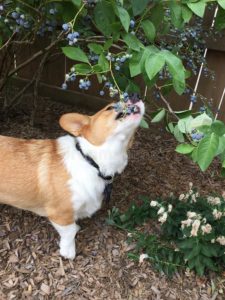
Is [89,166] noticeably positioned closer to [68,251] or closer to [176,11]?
[68,251]

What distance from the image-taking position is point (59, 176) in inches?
94.7

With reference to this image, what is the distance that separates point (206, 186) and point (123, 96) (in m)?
2.03

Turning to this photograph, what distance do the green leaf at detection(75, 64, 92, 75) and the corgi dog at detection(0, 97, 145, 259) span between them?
501 mm

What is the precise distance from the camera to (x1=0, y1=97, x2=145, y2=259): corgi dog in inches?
90.2

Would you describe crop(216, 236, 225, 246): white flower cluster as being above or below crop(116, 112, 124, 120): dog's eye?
below

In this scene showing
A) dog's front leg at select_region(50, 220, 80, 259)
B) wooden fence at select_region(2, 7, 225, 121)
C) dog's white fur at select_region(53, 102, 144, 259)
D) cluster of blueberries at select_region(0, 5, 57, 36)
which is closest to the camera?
cluster of blueberries at select_region(0, 5, 57, 36)

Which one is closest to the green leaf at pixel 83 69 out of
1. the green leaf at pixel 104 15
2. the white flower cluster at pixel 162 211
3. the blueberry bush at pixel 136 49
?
the blueberry bush at pixel 136 49

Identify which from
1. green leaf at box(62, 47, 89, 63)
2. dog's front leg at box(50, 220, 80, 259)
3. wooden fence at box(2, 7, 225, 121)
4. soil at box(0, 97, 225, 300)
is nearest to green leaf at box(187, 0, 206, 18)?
green leaf at box(62, 47, 89, 63)

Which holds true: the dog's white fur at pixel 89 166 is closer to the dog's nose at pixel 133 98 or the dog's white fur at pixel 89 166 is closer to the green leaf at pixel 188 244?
the dog's nose at pixel 133 98

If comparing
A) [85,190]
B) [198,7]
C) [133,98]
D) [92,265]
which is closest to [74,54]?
[133,98]

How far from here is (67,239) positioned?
2609 millimetres

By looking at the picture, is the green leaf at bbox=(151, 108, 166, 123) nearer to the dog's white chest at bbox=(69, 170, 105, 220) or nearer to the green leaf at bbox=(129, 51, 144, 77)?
the green leaf at bbox=(129, 51, 144, 77)

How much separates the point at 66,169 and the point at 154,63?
1.14 m

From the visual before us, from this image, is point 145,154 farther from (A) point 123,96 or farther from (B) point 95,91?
(A) point 123,96
